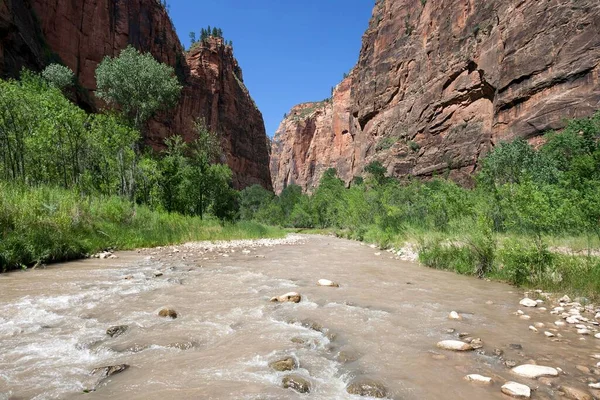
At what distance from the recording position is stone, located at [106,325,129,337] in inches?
166

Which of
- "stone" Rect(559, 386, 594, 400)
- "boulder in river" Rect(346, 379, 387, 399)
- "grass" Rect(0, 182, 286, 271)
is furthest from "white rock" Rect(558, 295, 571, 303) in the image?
"grass" Rect(0, 182, 286, 271)

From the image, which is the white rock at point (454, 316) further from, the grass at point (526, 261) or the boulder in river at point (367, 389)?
the grass at point (526, 261)

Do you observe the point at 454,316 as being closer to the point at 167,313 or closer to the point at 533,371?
the point at 533,371

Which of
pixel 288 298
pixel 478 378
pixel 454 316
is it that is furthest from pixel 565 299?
pixel 288 298

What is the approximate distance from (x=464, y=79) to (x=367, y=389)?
6496 centimetres

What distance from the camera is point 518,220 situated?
970cm

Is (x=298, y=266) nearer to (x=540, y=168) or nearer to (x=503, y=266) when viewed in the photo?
(x=503, y=266)

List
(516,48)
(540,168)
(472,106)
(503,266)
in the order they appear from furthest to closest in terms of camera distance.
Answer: (472,106) → (516,48) → (540,168) → (503,266)

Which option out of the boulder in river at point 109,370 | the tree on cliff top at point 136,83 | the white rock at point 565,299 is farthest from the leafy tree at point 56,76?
the white rock at point 565,299

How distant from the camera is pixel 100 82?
3419cm

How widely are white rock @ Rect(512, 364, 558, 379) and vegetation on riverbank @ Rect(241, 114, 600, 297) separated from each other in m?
4.49

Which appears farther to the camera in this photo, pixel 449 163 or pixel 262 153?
pixel 262 153

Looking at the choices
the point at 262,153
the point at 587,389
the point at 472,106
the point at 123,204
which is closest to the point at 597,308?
the point at 587,389

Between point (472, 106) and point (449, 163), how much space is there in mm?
9960
